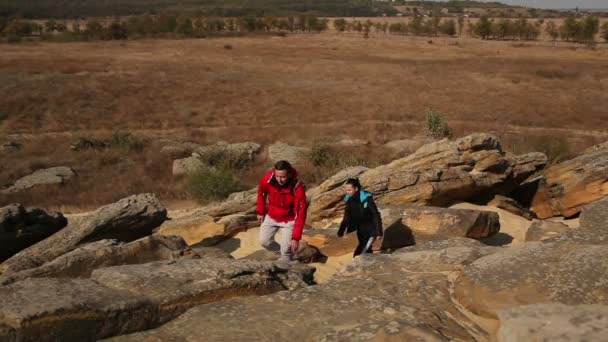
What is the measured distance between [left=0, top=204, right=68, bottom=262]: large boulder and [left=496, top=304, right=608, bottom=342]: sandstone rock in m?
10.8

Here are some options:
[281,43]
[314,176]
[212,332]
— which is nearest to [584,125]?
[314,176]

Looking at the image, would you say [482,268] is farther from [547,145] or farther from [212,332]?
[547,145]

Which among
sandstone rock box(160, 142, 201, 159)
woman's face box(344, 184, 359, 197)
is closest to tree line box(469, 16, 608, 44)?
sandstone rock box(160, 142, 201, 159)

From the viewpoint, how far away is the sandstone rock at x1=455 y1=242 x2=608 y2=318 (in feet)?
20.4

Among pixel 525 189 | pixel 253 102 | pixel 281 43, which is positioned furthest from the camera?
pixel 281 43

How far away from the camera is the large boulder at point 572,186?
13.6 m

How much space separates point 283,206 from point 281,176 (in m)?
0.68

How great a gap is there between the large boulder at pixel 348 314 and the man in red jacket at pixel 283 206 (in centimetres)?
143

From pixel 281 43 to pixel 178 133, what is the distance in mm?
59933

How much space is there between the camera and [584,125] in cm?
3306

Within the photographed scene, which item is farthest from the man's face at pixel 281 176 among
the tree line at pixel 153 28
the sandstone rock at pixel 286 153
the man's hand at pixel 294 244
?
the tree line at pixel 153 28

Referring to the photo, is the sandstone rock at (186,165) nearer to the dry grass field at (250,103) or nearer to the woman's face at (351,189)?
the dry grass field at (250,103)

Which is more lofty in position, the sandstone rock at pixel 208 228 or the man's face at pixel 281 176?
the man's face at pixel 281 176

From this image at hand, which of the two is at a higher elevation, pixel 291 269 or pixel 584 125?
pixel 291 269
